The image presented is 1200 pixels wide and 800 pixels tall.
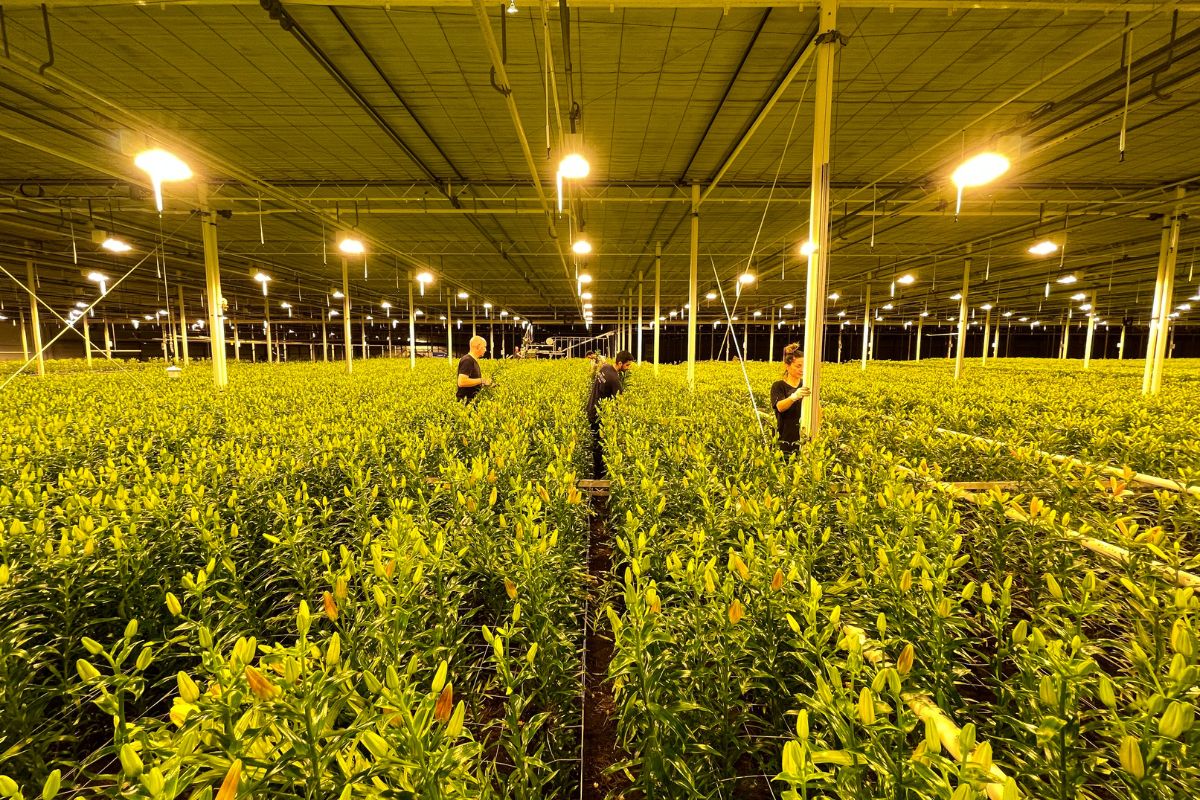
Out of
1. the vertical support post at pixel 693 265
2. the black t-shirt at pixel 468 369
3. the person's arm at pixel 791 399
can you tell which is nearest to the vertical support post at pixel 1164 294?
the vertical support post at pixel 693 265

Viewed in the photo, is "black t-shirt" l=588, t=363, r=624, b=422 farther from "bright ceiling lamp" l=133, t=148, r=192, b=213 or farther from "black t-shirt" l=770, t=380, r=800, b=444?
"bright ceiling lamp" l=133, t=148, r=192, b=213

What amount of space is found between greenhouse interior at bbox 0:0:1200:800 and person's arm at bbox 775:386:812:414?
0.04 m

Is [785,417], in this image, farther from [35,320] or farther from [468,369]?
[35,320]

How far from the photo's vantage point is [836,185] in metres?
12.0

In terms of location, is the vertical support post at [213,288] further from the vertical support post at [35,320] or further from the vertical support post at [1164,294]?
the vertical support post at [1164,294]

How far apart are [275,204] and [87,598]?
14.6 m

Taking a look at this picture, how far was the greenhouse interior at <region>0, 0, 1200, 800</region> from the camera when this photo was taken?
4.32 feet

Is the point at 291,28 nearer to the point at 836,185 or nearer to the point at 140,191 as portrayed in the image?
the point at 140,191

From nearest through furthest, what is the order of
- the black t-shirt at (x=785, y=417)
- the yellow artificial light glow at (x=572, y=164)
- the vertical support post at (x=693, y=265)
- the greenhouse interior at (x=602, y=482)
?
the greenhouse interior at (x=602, y=482)
the black t-shirt at (x=785, y=417)
the yellow artificial light glow at (x=572, y=164)
the vertical support post at (x=693, y=265)

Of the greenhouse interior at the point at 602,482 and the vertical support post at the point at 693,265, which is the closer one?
the greenhouse interior at the point at 602,482

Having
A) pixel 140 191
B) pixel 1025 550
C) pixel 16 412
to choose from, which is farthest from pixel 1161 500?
pixel 140 191

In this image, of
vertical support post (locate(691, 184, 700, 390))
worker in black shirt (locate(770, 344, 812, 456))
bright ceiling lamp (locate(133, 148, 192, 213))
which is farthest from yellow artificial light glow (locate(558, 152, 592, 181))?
vertical support post (locate(691, 184, 700, 390))

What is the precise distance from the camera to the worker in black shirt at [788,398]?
5613mm

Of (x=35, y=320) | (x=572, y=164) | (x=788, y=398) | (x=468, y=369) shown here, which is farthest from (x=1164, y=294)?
(x=35, y=320)
